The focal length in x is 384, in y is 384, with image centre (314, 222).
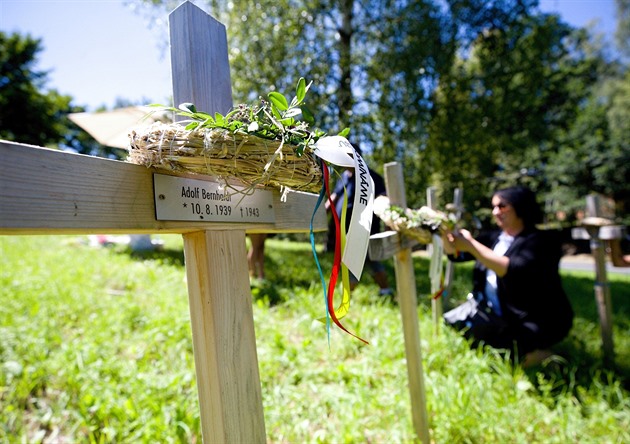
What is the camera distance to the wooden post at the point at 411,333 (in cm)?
198

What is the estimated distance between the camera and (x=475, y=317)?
3.20 m

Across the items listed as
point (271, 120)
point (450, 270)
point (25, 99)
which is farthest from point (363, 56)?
point (25, 99)

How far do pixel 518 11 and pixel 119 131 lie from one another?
26.4 ft

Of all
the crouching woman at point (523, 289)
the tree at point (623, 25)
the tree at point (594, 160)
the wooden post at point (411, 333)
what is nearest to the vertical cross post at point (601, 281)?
the crouching woman at point (523, 289)

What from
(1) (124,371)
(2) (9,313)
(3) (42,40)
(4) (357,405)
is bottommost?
(4) (357,405)

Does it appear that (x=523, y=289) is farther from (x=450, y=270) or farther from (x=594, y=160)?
(x=594, y=160)

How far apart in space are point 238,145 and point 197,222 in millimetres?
226

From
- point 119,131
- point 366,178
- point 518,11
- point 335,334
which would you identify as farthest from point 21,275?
point 518,11

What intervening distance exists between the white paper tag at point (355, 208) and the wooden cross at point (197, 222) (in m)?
0.31

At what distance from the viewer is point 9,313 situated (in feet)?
11.4

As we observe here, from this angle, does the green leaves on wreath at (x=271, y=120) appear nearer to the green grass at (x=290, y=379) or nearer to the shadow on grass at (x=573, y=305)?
the green grass at (x=290, y=379)

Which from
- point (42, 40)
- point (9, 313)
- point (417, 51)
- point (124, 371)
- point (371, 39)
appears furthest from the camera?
point (42, 40)

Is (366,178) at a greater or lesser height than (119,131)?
lesser

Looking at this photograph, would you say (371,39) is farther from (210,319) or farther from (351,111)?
(210,319)
